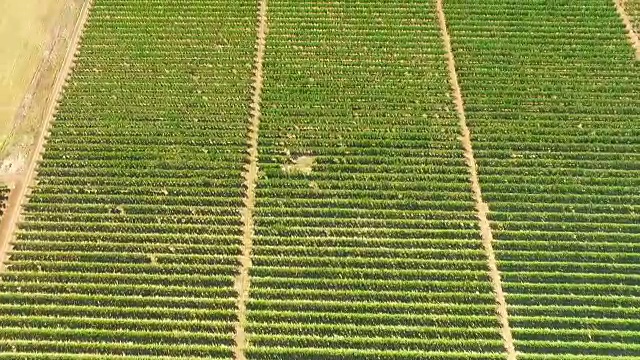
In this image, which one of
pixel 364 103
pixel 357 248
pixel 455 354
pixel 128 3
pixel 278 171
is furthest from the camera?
pixel 128 3

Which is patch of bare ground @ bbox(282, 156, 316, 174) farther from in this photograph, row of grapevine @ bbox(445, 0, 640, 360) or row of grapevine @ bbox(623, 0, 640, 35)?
row of grapevine @ bbox(623, 0, 640, 35)

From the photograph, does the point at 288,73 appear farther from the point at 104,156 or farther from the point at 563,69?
the point at 563,69

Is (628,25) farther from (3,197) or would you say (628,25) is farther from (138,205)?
(3,197)

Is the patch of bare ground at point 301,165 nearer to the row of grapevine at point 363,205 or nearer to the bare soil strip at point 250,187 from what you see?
the row of grapevine at point 363,205

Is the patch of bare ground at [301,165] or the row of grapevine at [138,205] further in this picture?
the patch of bare ground at [301,165]

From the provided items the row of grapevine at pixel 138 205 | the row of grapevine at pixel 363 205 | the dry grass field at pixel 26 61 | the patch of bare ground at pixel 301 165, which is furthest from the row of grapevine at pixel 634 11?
the dry grass field at pixel 26 61

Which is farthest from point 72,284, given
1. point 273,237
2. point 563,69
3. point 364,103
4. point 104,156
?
point 563,69
